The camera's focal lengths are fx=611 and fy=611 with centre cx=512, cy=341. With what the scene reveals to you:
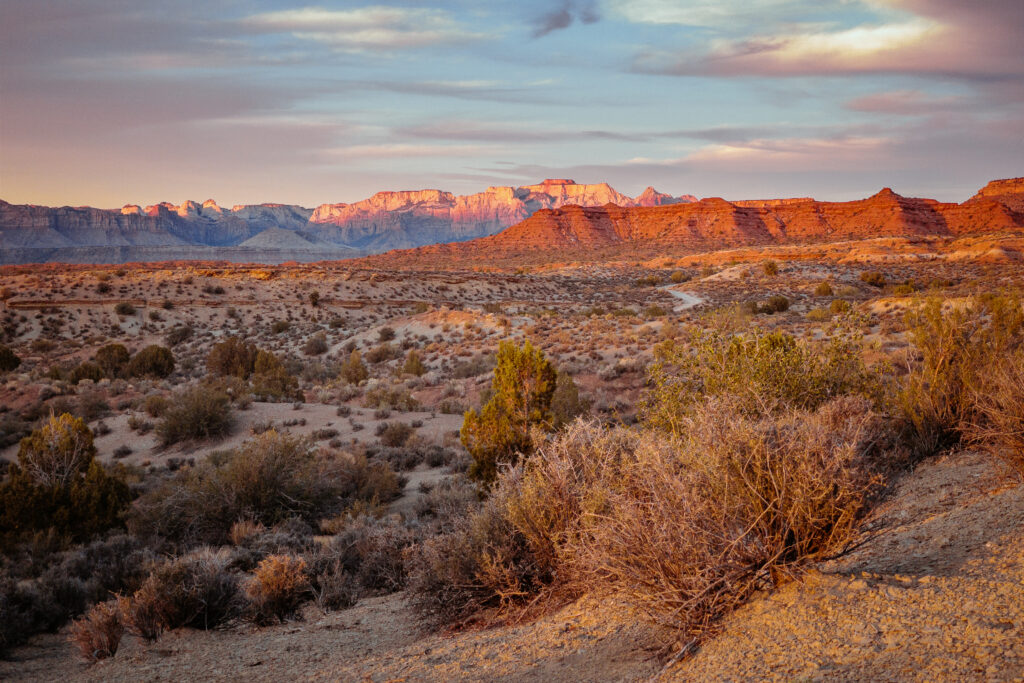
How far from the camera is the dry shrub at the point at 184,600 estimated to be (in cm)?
580

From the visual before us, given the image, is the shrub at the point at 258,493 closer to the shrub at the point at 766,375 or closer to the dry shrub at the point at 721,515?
the shrub at the point at 766,375

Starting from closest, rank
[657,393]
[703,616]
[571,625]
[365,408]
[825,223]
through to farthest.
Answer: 1. [703,616]
2. [571,625]
3. [657,393]
4. [365,408]
5. [825,223]

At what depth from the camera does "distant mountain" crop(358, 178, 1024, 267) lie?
109500 millimetres

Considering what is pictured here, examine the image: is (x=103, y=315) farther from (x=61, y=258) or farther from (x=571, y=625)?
(x=61, y=258)

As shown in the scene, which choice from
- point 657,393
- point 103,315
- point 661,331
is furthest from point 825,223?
point 657,393

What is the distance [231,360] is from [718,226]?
11240 cm

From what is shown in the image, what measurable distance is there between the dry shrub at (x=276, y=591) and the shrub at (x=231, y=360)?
1992 cm

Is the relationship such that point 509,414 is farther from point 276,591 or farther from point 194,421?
point 194,421

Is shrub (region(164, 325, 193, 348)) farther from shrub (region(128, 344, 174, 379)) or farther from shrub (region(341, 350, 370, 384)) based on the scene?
shrub (region(341, 350, 370, 384))

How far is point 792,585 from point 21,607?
24.4ft

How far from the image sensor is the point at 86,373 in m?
24.1

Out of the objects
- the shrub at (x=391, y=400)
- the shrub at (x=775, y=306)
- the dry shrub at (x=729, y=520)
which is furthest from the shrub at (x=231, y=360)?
the shrub at (x=775, y=306)

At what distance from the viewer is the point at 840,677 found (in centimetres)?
278

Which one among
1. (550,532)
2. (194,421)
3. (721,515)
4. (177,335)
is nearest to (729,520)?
(721,515)
